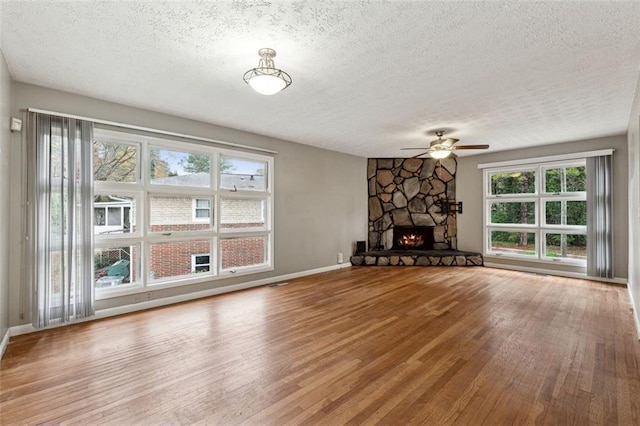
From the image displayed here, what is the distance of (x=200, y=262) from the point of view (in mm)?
4461

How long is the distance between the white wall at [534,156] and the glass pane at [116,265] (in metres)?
6.92

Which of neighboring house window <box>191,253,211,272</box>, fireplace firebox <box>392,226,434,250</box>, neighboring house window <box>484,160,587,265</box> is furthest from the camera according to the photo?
fireplace firebox <box>392,226,434,250</box>

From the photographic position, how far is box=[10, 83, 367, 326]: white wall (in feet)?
10.6

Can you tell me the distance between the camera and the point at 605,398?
76.2 inches

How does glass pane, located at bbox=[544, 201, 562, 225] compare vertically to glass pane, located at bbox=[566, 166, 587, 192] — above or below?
below

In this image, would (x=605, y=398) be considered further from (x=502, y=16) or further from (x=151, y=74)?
(x=151, y=74)

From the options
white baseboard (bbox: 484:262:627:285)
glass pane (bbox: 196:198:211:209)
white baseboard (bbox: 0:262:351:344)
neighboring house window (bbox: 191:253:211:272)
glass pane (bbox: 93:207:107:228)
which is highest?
glass pane (bbox: 196:198:211:209)

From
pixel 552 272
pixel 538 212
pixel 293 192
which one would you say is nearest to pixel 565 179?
pixel 538 212

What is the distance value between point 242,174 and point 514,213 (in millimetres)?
5959

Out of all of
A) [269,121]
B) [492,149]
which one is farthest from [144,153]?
[492,149]

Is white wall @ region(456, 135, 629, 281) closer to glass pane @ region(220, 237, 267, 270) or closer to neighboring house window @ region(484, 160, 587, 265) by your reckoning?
neighboring house window @ region(484, 160, 587, 265)

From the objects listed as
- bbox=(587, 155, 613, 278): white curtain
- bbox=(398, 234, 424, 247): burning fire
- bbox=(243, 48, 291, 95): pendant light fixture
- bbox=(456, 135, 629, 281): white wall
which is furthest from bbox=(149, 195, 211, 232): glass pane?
bbox=(587, 155, 613, 278): white curtain

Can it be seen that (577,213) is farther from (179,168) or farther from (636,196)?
(179,168)

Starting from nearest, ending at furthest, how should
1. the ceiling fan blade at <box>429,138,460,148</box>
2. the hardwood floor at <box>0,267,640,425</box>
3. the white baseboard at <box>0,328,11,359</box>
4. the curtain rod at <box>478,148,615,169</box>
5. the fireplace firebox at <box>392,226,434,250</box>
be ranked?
the hardwood floor at <box>0,267,640,425</box> < the white baseboard at <box>0,328,11,359</box> < the ceiling fan blade at <box>429,138,460,148</box> < the curtain rod at <box>478,148,615,169</box> < the fireplace firebox at <box>392,226,434,250</box>
